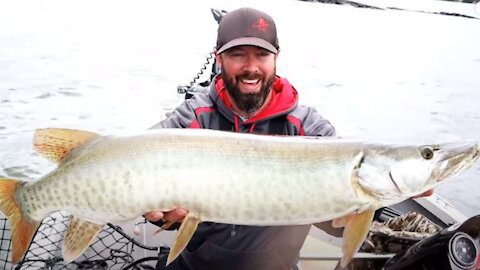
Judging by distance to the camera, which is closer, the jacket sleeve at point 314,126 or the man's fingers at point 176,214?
the man's fingers at point 176,214

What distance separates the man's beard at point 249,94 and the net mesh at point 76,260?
3.81 ft

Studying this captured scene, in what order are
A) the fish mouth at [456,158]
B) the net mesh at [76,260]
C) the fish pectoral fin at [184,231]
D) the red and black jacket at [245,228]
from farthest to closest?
the net mesh at [76,260] < the red and black jacket at [245,228] < the fish pectoral fin at [184,231] < the fish mouth at [456,158]

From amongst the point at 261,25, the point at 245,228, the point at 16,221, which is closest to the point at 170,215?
the point at 245,228

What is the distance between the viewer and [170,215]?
1943 mm

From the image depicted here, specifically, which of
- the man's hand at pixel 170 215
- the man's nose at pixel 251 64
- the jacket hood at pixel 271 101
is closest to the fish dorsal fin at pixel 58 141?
the man's hand at pixel 170 215

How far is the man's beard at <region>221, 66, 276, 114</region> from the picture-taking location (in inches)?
98.9

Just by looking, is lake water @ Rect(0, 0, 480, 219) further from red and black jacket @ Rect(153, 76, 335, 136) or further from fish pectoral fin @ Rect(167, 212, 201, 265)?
fish pectoral fin @ Rect(167, 212, 201, 265)

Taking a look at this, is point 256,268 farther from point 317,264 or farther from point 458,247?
point 458,247

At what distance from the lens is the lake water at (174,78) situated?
9.28 metres

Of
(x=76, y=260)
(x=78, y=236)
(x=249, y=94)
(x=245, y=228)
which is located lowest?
(x=76, y=260)

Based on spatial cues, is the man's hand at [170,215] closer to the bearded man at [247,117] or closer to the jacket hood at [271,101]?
the bearded man at [247,117]

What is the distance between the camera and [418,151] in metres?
1.79

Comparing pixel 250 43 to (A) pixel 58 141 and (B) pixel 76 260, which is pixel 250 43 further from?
(B) pixel 76 260

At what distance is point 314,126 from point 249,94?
1.29ft
